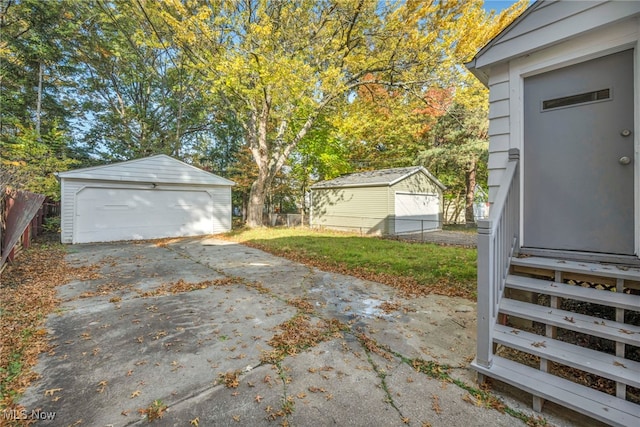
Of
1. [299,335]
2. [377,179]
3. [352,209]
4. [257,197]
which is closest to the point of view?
[299,335]

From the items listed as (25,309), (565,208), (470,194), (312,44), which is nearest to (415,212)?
(470,194)

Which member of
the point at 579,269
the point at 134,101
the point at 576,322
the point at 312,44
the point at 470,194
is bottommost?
the point at 576,322

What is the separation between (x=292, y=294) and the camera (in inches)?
165

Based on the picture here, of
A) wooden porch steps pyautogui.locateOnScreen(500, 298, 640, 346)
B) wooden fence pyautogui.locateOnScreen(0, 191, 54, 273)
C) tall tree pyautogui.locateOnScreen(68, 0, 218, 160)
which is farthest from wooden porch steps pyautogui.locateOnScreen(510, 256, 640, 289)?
tall tree pyautogui.locateOnScreen(68, 0, 218, 160)

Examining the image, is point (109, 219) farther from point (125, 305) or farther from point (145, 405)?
point (145, 405)

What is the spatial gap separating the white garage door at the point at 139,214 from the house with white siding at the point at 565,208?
11125 mm

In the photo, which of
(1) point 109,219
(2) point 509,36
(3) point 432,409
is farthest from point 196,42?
(3) point 432,409

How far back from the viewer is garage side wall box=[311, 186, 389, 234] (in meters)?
12.7

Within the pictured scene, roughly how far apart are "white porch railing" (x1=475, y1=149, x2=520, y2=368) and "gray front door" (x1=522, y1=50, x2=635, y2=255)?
1.63 ft

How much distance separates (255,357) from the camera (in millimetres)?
2443

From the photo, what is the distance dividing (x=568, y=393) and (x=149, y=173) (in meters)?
11.9

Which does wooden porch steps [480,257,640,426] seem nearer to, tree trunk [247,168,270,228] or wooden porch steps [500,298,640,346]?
wooden porch steps [500,298,640,346]

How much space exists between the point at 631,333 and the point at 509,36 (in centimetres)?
270

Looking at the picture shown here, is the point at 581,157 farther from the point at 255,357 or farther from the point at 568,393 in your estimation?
the point at 255,357
